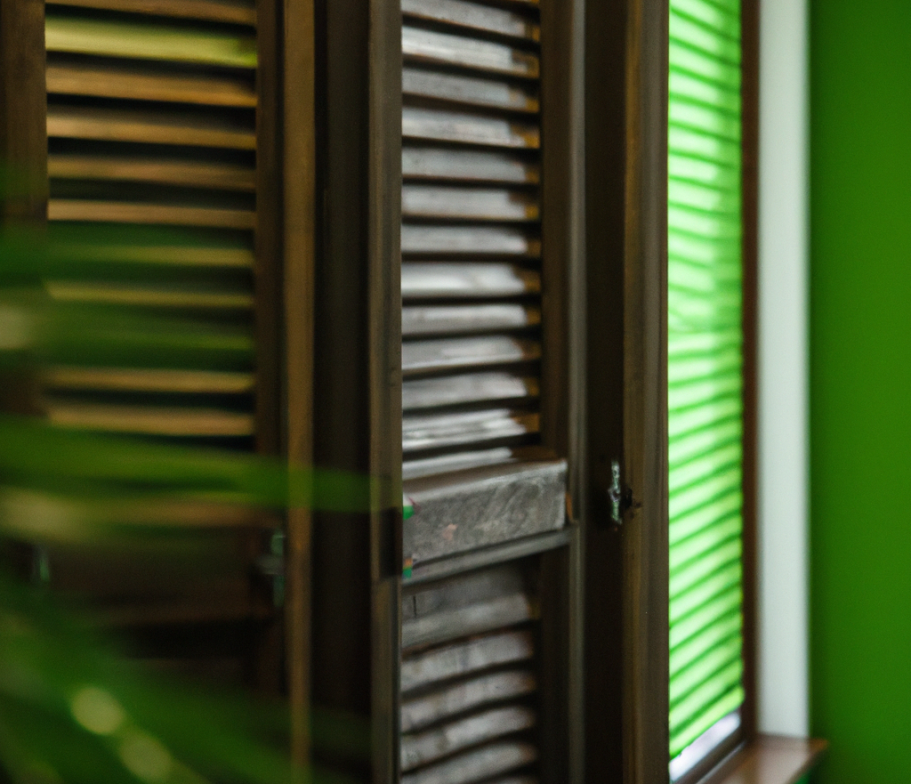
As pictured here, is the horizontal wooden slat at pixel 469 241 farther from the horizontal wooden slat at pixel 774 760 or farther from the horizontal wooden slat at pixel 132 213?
the horizontal wooden slat at pixel 774 760

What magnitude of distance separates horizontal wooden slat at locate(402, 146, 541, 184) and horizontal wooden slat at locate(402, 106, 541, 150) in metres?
0.02

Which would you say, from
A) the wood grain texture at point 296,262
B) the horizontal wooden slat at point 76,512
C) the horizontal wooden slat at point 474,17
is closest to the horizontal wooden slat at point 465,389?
the wood grain texture at point 296,262

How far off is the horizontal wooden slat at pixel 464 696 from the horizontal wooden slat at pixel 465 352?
0.40 meters

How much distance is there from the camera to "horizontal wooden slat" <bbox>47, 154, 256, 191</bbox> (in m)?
0.92

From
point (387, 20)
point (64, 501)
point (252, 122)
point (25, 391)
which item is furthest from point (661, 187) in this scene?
point (64, 501)

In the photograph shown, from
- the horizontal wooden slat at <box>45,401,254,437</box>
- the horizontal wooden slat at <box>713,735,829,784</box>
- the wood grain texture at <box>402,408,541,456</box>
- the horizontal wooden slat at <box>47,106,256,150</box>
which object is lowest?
the horizontal wooden slat at <box>713,735,829,784</box>

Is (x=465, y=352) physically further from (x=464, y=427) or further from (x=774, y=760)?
(x=774, y=760)

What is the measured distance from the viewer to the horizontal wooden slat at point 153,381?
893 millimetres

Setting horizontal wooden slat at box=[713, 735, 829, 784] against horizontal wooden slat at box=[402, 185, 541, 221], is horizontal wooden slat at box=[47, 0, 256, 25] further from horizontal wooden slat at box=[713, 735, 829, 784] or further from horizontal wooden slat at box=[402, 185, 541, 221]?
horizontal wooden slat at box=[713, 735, 829, 784]

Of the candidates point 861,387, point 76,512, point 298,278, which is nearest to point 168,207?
point 298,278

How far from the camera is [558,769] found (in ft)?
4.57

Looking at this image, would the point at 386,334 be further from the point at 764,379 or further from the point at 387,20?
the point at 764,379

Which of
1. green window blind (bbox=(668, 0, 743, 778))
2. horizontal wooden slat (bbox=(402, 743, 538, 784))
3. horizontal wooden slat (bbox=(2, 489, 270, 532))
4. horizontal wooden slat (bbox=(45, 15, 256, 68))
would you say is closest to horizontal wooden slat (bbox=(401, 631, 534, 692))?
horizontal wooden slat (bbox=(402, 743, 538, 784))

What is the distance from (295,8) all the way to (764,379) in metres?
1.41
